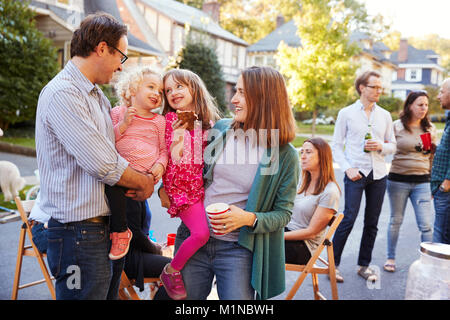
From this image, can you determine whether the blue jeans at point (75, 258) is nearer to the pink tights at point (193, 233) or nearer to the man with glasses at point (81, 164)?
the man with glasses at point (81, 164)

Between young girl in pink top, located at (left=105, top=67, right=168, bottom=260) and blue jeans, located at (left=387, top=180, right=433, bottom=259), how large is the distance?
3751mm

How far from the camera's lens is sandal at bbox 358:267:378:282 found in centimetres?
464

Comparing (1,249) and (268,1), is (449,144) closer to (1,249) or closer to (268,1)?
(1,249)

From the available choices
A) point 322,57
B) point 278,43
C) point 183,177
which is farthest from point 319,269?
point 278,43

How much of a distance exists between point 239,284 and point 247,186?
562mm

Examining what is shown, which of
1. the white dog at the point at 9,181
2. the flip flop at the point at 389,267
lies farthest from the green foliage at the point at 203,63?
the flip flop at the point at 389,267

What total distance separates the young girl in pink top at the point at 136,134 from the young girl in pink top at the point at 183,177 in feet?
0.27

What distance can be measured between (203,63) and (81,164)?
19.7m

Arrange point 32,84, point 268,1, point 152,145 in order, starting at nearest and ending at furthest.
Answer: point 152,145, point 32,84, point 268,1

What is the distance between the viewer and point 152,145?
8.21ft

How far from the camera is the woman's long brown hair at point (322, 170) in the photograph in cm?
399

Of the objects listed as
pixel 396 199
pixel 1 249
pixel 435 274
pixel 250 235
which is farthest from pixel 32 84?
pixel 435 274

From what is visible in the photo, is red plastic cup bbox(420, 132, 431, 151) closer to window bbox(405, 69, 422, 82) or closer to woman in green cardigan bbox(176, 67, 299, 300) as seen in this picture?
woman in green cardigan bbox(176, 67, 299, 300)

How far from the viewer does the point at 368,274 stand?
15.6 feet
